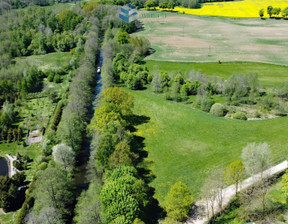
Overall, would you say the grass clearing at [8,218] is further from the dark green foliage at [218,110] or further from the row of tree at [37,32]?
the row of tree at [37,32]

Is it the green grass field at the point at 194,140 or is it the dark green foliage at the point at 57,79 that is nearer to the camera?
the green grass field at the point at 194,140

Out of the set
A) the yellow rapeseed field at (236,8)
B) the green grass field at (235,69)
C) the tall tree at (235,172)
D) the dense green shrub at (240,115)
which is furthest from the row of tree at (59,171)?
the yellow rapeseed field at (236,8)

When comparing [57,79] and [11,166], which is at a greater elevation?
[57,79]

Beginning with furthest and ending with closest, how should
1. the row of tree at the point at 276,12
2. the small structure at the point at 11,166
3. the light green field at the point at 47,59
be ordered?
1. the row of tree at the point at 276,12
2. the light green field at the point at 47,59
3. the small structure at the point at 11,166

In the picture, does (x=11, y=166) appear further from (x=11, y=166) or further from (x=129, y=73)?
(x=129, y=73)

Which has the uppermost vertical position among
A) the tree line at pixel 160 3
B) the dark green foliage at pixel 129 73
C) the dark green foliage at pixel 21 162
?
the tree line at pixel 160 3

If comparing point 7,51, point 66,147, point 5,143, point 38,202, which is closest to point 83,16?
point 7,51

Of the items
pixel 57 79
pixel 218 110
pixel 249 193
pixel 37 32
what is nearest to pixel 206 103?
pixel 218 110
